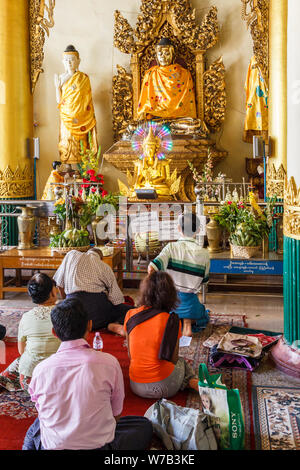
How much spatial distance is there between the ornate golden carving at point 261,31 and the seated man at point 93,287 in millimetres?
4663

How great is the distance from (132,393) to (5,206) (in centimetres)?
470

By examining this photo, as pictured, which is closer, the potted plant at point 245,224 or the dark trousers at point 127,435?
the dark trousers at point 127,435

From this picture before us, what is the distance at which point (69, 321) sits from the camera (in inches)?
95.6

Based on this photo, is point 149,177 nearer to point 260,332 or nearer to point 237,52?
point 237,52

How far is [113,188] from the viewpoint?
447 inches

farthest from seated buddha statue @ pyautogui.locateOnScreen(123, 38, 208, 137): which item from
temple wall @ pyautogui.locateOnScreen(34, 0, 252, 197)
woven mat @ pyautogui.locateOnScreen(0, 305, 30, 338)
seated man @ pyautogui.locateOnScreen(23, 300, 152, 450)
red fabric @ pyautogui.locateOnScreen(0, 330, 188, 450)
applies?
seated man @ pyautogui.locateOnScreen(23, 300, 152, 450)

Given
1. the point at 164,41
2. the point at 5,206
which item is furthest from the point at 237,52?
the point at 5,206

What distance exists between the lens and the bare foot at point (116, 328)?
4629 mm

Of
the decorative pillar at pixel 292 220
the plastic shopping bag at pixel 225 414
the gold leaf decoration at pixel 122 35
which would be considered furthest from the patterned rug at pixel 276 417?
the gold leaf decoration at pixel 122 35

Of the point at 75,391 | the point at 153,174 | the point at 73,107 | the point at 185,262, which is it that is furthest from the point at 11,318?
the point at 73,107

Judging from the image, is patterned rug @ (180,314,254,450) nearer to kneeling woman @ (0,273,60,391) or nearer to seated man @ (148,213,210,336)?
seated man @ (148,213,210,336)

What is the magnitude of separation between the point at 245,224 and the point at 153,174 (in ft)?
13.3

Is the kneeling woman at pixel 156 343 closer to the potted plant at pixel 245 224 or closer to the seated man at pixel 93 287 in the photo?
the seated man at pixel 93 287
